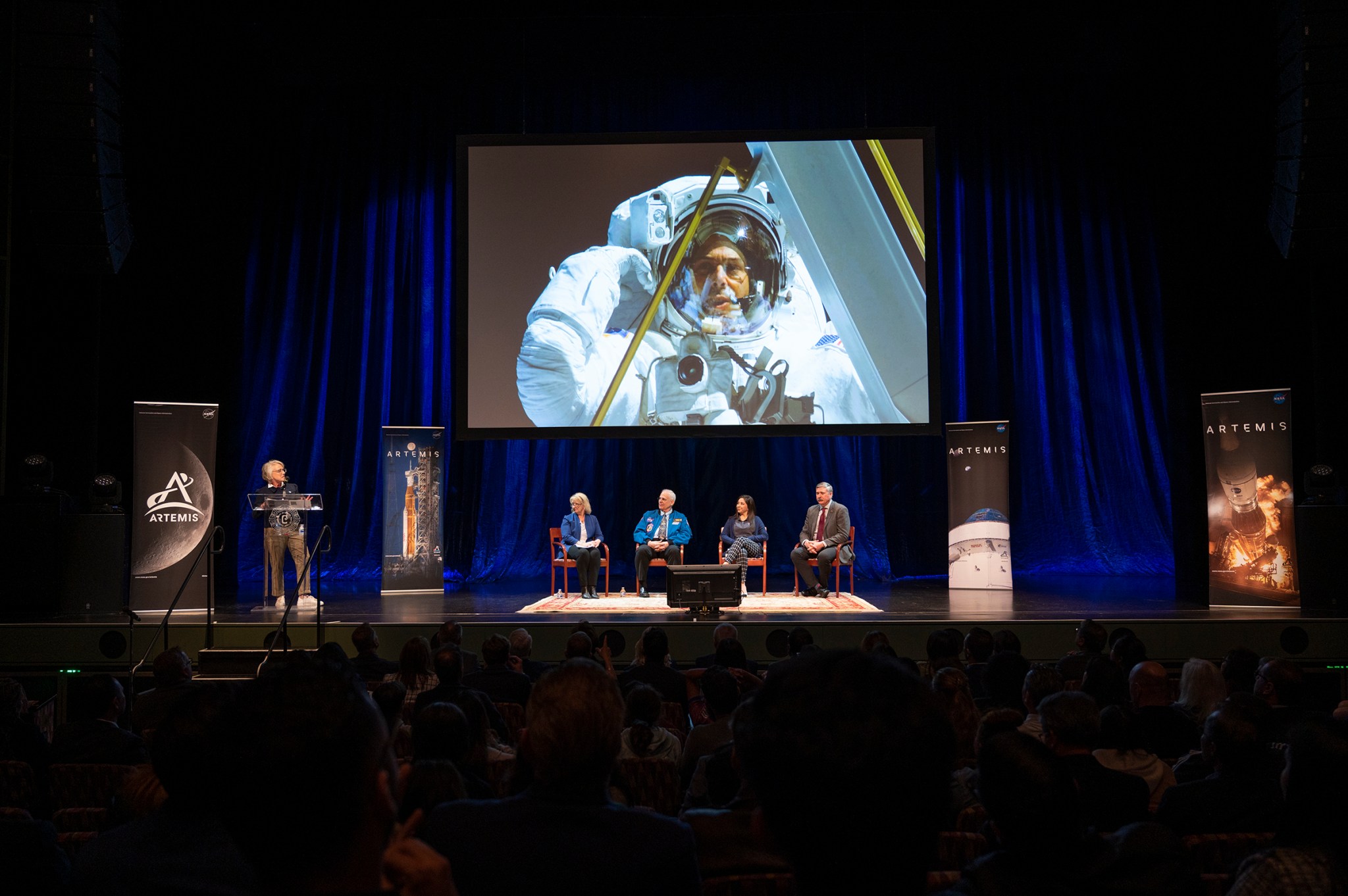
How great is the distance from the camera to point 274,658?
19.3 ft

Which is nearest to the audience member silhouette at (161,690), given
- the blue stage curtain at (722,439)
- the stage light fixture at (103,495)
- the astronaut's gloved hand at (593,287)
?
the stage light fixture at (103,495)

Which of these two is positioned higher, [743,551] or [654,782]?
[743,551]

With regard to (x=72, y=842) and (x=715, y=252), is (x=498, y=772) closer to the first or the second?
(x=72, y=842)

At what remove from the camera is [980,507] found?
8688 millimetres

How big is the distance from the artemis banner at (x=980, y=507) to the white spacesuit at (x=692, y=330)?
899 millimetres

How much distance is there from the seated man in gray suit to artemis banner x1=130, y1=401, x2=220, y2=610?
441 cm

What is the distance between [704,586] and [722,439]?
132 inches

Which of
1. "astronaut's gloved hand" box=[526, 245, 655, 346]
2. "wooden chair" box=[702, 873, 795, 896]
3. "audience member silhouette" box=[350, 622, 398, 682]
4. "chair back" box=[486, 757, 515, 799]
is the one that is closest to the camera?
"wooden chair" box=[702, 873, 795, 896]

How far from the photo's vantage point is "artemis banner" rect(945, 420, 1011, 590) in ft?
28.4

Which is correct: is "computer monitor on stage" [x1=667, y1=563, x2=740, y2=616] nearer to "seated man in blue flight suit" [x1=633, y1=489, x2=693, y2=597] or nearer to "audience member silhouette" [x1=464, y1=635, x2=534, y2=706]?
"seated man in blue flight suit" [x1=633, y1=489, x2=693, y2=597]

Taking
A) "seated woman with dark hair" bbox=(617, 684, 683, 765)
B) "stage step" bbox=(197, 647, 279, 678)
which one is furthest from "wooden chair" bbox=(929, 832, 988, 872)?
"stage step" bbox=(197, 647, 279, 678)

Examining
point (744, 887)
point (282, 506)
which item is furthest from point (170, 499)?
point (744, 887)

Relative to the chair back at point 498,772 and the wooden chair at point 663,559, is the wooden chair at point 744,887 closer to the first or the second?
the chair back at point 498,772

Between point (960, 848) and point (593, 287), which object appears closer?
point (960, 848)
